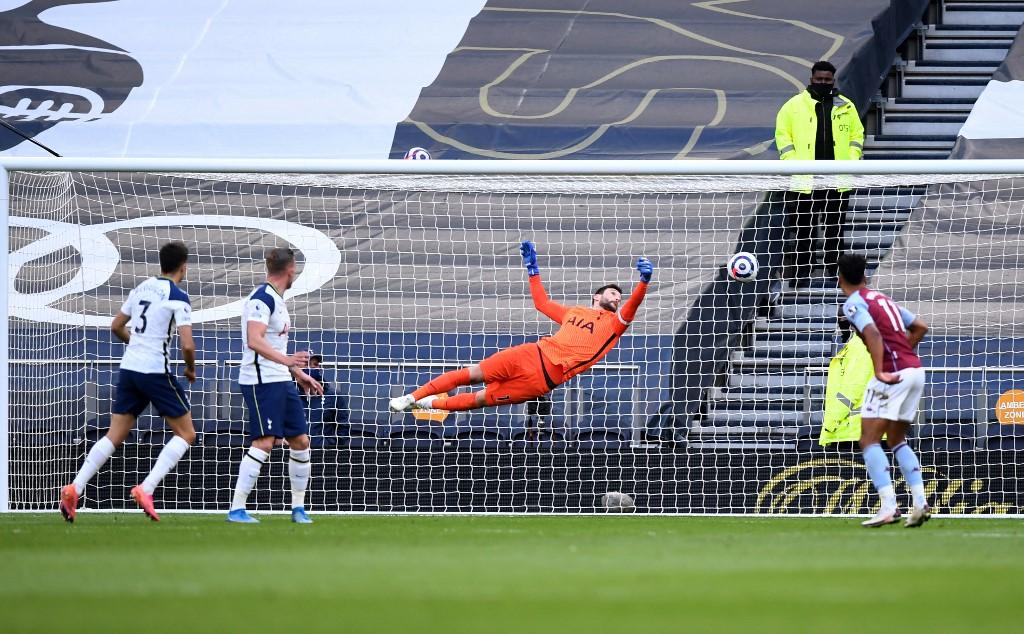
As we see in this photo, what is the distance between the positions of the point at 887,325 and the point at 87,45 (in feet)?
39.3

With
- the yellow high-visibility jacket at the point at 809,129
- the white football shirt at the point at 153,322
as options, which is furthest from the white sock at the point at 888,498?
the white football shirt at the point at 153,322

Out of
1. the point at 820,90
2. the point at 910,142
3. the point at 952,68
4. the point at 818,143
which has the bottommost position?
the point at 818,143

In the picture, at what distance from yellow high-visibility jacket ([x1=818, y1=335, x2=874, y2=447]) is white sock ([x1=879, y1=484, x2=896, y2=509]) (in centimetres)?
175

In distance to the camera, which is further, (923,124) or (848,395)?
(923,124)

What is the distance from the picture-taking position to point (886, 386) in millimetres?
7770

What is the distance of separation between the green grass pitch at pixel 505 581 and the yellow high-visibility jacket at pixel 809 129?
4.91m

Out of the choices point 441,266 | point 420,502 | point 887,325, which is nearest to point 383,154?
point 441,266

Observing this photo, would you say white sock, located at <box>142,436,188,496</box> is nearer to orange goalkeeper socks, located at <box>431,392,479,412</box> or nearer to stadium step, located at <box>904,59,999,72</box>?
orange goalkeeper socks, located at <box>431,392,479,412</box>

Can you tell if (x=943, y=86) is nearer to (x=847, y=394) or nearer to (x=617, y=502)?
(x=847, y=394)

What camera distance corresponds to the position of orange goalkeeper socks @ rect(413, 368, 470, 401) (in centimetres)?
1014

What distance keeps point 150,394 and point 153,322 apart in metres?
0.44

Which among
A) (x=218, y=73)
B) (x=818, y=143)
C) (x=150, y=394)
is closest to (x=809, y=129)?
(x=818, y=143)

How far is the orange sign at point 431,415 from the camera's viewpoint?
36.4ft

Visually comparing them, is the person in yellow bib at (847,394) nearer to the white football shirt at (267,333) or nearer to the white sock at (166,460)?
the white football shirt at (267,333)
